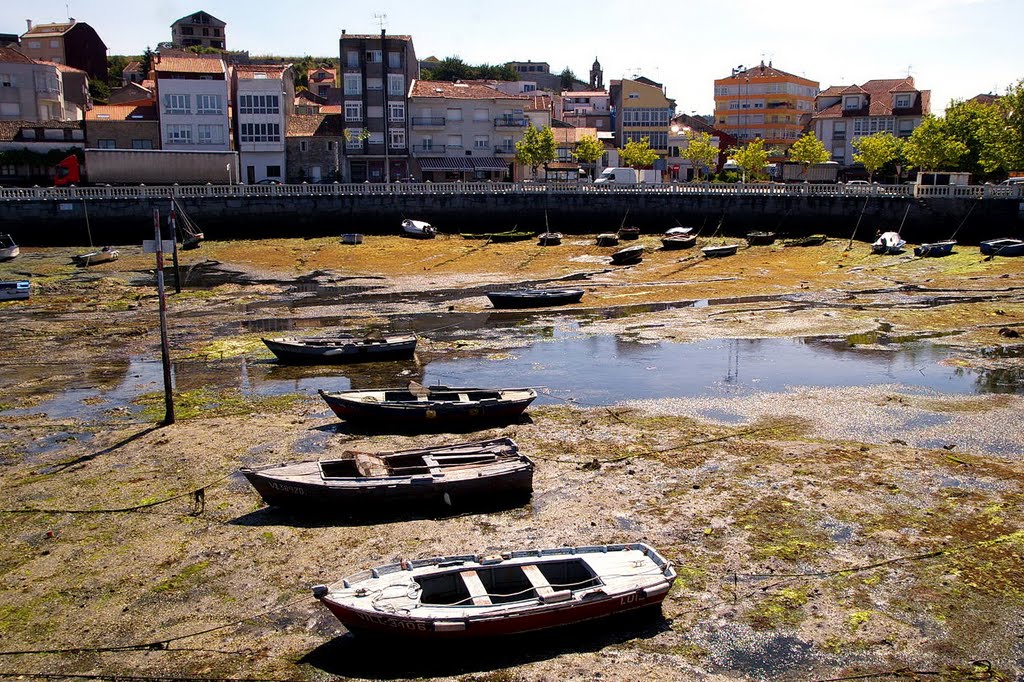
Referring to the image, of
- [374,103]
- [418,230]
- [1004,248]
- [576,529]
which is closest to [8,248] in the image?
[418,230]

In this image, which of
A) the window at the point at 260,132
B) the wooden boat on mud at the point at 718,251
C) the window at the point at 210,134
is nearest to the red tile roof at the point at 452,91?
the window at the point at 260,132

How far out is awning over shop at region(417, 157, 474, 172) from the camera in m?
99.5

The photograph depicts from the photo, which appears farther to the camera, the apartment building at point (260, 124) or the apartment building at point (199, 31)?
the apartment building at point (199, 31)

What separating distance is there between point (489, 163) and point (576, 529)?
84317mm

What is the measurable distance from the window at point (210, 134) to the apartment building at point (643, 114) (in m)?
50.5

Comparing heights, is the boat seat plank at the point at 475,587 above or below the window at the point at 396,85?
below

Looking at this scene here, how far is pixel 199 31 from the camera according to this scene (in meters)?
164

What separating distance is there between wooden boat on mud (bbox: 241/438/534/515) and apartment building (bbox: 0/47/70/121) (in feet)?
334

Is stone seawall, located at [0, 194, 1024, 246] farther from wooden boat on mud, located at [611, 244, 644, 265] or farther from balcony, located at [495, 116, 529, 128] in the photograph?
balcony, located at [495, 116, 529, 128]

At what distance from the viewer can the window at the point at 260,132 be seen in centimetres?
9544

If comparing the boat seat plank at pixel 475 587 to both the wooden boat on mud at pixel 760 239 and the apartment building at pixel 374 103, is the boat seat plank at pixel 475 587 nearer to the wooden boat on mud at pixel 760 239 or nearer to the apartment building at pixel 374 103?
the wooden boat on mud at pixel 760 239

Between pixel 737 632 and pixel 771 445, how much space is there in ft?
35.5

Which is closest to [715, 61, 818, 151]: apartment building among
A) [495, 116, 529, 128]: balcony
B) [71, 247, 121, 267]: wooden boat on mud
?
[495, 116, 529, 128]: balcony

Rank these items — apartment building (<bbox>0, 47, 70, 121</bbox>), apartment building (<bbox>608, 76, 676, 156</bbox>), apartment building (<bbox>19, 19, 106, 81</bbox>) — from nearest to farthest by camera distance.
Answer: apartment building (<bbox>0, 47, 70, 121</bbox>) → apartment building (<bbox>608, 76, 676, 156</bbox>) → apartment building (<bbox>19, 19, 106, 81</bbox>)
